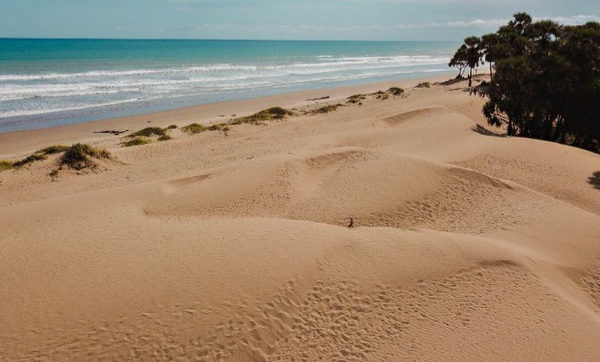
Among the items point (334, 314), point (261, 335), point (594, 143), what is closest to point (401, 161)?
point (334, 314)

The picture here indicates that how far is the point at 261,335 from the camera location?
25.5 feet

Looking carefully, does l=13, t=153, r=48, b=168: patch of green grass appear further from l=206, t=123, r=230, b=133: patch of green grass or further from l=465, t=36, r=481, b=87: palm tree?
l=465, t=36, r=481, b=87: palm tree

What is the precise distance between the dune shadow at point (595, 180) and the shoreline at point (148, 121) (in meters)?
21.9

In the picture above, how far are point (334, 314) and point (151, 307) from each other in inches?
126

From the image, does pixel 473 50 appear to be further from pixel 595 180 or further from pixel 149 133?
pixel 149 133

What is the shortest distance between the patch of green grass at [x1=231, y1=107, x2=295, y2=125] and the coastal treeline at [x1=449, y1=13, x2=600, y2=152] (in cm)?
1282

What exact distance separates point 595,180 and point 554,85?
20.0 feet

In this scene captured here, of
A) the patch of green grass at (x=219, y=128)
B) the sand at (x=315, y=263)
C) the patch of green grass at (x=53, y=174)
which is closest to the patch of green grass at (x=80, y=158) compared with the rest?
the patch of green grass at (x=53, y=174)

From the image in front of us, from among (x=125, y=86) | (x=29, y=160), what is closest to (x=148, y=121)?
(x=29, y=160)

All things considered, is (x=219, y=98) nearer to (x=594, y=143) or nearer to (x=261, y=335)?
(x=594, y=143)

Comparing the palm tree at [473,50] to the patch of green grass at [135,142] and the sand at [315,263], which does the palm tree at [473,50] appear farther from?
the patch of green grass at [135,142]

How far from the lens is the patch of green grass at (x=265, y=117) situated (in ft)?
95.4

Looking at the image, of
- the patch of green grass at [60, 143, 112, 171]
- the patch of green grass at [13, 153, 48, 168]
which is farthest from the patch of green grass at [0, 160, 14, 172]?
the patch of green grass at [60, 143, 112, 171]

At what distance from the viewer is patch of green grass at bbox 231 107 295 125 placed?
29066mm
